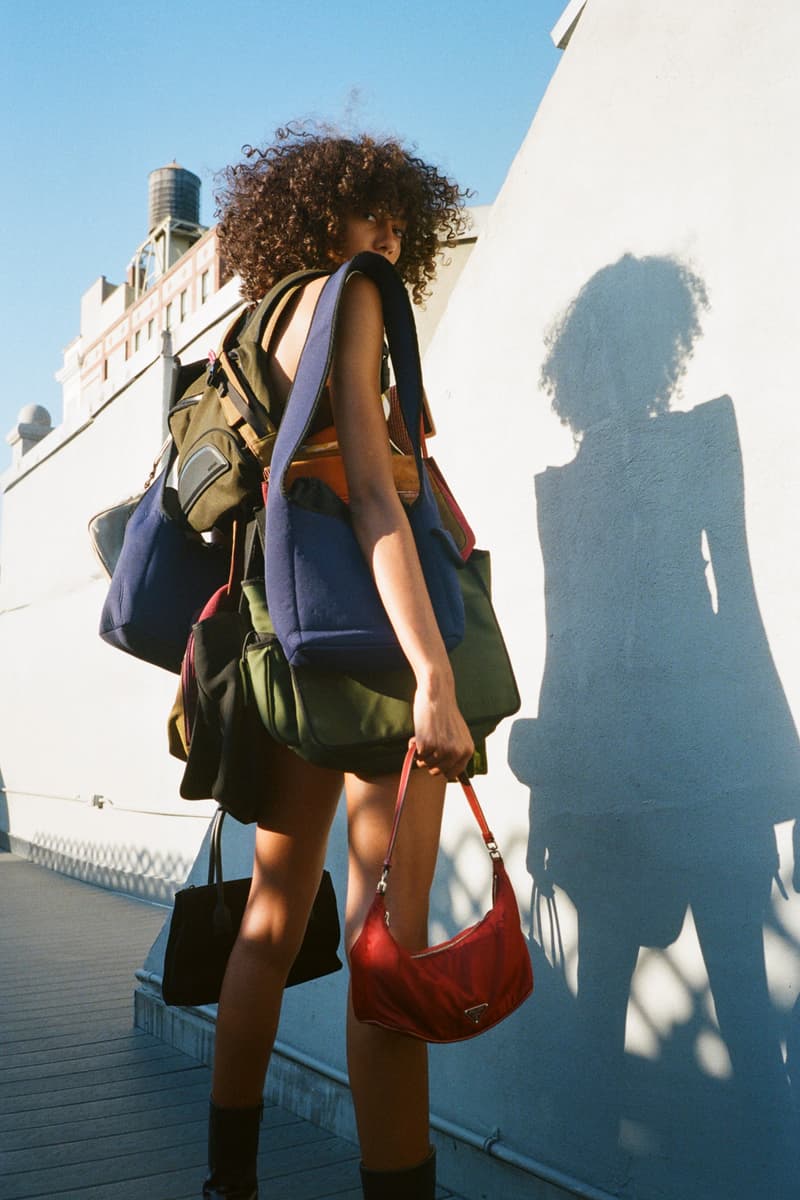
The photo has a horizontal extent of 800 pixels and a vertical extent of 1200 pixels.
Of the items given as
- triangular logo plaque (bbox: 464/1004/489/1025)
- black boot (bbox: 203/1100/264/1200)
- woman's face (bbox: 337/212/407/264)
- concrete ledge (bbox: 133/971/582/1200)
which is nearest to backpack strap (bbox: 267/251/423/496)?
woman's face (bbox: 337/212/407/264)

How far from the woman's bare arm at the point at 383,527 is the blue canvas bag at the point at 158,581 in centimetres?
46

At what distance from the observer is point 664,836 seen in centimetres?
163

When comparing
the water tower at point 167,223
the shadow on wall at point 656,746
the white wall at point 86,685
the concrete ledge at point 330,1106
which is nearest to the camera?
the shadow on wall at point 656,746

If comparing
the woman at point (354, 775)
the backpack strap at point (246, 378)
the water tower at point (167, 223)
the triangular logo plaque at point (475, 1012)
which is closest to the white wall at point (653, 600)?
the woman at point (354, 775)

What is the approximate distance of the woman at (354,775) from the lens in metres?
1.33

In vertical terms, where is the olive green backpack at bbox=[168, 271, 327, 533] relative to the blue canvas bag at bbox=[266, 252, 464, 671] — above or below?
above

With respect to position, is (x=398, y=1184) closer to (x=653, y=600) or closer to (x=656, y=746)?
(x=656, y=746)

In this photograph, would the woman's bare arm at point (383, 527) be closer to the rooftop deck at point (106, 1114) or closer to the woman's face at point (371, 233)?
the woman's face at point (371, 233)

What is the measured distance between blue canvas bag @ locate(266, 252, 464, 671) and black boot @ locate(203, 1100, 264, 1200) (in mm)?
783

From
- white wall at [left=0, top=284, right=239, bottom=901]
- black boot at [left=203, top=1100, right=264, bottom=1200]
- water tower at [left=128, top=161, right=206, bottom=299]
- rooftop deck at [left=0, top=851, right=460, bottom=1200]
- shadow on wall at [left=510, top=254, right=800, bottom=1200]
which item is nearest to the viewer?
shadow on wall at [left=510, top=254, right=800, bottom=1200]

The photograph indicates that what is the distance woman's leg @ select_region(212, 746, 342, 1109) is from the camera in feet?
5.37

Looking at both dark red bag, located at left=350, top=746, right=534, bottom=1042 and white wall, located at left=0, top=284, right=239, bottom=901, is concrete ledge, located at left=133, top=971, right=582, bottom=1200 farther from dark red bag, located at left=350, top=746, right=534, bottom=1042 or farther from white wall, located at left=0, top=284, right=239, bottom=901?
white wall, located at left=0, top=284, right=239, bottom=901

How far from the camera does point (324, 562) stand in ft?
4.42

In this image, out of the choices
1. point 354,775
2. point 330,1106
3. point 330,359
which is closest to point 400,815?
point 354,775
